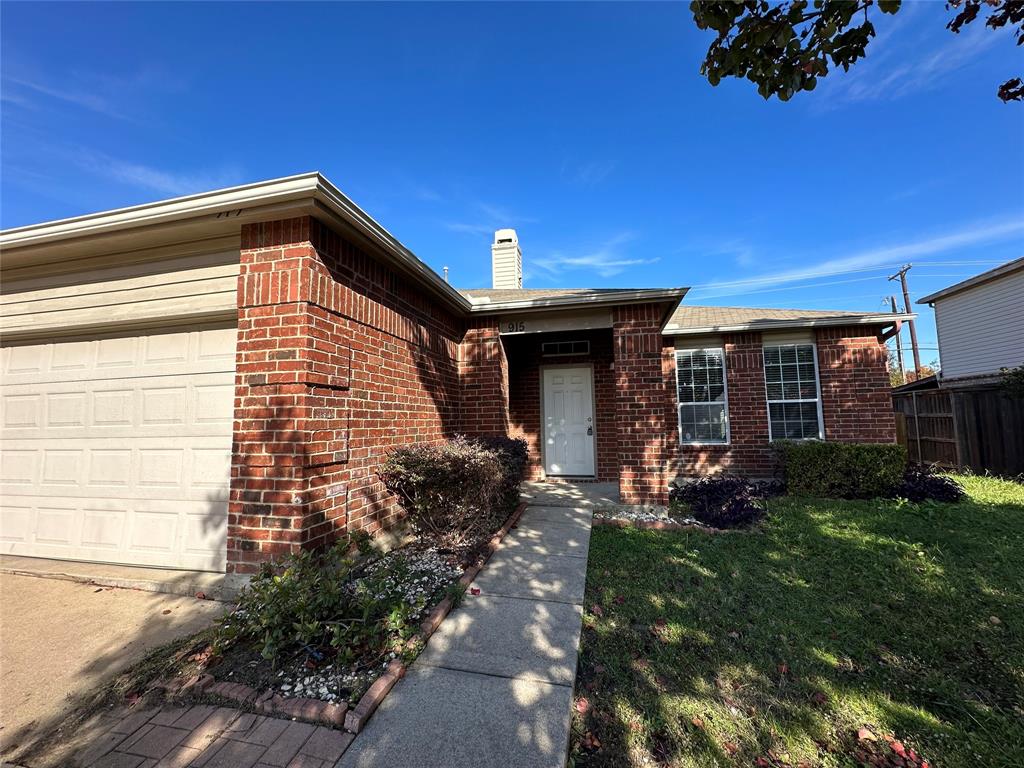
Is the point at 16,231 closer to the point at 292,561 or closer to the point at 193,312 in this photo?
the point at 193,312

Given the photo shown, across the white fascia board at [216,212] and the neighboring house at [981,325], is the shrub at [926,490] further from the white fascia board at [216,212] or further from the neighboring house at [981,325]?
the white fascia board at [216,212]

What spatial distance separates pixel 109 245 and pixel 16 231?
890 millimetres

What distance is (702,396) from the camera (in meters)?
8.60

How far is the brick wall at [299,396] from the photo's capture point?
333cm

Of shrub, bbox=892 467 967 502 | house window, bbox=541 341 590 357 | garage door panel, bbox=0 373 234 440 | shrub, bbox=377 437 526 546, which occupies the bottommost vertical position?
shrub, bbox=892 467 967 502

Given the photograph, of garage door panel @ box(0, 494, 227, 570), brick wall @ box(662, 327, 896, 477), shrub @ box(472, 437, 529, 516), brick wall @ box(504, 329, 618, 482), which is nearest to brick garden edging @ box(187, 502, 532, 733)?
garage door panel @ box(0, 494, 227, 570)

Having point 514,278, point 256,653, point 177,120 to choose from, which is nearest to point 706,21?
point 256,653

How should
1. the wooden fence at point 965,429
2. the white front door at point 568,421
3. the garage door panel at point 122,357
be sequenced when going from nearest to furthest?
the garage door panel at point 122,357 → the wooden fence at point 965,429 → the white front door at point 568,421

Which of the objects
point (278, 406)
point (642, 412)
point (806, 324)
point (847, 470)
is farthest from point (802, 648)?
point (806, 324)

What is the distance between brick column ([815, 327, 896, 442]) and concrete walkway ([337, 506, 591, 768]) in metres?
6.99

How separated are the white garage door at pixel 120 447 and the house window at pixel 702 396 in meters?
7.84

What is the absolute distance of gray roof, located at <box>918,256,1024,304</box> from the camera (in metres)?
9.29

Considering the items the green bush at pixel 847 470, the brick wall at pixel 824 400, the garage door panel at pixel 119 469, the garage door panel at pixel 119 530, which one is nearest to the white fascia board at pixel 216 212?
the garage door panel at pixel 119 469

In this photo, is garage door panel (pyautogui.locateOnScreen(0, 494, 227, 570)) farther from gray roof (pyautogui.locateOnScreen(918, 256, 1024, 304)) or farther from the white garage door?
gray roof (pyautogui.locateOnScreen(918, 256, 1024, 304))
